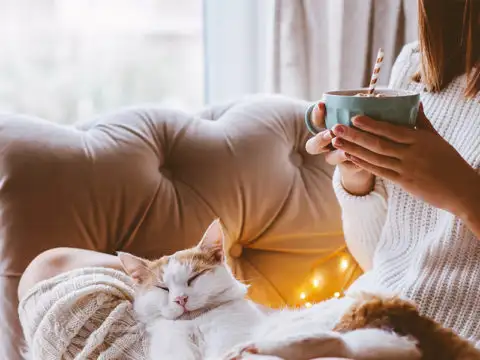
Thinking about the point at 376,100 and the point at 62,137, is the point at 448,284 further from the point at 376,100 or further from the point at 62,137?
the point at 62,137

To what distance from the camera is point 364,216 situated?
1.01 m

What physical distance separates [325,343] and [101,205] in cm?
55

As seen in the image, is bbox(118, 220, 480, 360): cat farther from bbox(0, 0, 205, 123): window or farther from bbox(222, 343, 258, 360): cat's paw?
bbox(0, 0, 205, 123): window

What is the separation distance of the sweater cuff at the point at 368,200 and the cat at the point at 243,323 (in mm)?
→ 240

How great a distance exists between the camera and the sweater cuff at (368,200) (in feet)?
3.24

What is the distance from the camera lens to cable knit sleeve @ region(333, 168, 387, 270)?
38.9 inches

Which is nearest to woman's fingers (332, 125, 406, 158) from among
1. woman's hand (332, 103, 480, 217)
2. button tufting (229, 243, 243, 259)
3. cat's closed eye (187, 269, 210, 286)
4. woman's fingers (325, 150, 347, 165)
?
woman's hand (332, 103, 480, 217)

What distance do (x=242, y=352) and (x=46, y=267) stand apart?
39 centimetres

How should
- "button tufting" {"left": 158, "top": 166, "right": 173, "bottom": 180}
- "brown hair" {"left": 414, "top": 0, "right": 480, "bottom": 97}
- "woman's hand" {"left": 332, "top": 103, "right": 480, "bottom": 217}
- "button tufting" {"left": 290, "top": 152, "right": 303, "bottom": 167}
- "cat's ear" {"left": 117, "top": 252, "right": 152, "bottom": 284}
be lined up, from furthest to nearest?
"button tufting" {"left": 290, "top": 152, "right": 303, "bottom": 167}, "button tufting" {"left": 158, "top": 166, "right": 173, "bottom": 180}, "brown hair" {"left": 414, "top": 0, "right": 480, "bottom": 97}, "cat's ear" {"left": 117, "top": 252, "right": 152, "bottom": 284}, "woman's hand" {"left": 332, "top": 103, "right": 480, "bottom": 217}

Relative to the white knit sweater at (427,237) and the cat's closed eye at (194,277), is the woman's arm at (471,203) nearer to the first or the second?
the white knit sweater at (427,237)

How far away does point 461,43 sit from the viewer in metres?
0.97

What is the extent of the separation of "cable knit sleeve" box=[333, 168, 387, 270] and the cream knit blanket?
0.39 meters

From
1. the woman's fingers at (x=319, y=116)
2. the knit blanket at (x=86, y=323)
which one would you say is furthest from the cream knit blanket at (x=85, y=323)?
the woman's fingers at (x=319, y=116)

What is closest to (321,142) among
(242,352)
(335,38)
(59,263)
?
(242,352)
